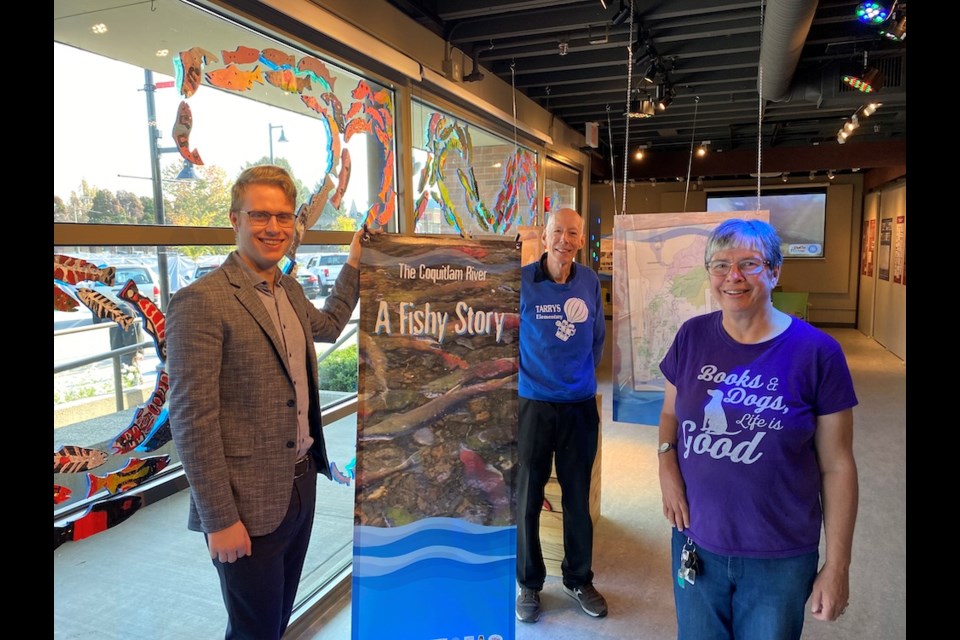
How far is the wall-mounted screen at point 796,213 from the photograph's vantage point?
1139 cm

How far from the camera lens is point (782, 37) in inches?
135

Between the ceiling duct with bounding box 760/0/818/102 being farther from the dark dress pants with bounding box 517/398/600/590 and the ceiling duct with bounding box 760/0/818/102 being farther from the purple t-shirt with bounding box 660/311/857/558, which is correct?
the purple t-shirt with bounding box 660/311/857/558

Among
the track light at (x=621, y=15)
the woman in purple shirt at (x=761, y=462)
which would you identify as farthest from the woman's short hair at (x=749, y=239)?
the track light at (x=621, y=15)

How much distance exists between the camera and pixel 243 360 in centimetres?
148

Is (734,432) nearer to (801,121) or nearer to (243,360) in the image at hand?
(243,360)

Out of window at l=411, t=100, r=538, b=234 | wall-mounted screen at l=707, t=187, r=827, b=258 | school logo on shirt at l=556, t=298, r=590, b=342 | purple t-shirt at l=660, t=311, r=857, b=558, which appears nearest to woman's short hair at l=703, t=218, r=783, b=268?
purple t-shirt at l=660, t=311, r=857, b=558

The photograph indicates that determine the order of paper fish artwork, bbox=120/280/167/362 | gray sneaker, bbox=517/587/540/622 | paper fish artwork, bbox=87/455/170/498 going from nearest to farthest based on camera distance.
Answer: paper fish artwork, bbox=87/455/170/498 → paper fish artwork, bbox=120/280/167/362 → gray sneaker, bbox=517/587/540/622

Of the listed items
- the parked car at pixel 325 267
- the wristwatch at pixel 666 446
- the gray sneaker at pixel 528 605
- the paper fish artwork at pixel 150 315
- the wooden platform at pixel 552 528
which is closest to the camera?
the wristwatch at pixel 666 446

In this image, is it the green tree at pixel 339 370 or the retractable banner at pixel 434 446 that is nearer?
the retractable banner at pixel 434 446

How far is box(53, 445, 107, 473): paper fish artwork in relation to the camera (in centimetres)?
162

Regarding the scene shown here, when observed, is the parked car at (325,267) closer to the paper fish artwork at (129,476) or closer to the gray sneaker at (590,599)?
the paper fish artwork at (129,476)

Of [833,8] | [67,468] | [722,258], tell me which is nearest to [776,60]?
[833,8]

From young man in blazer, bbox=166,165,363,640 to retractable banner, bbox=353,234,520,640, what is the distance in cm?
26

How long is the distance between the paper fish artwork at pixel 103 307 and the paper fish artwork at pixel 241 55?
102cm
